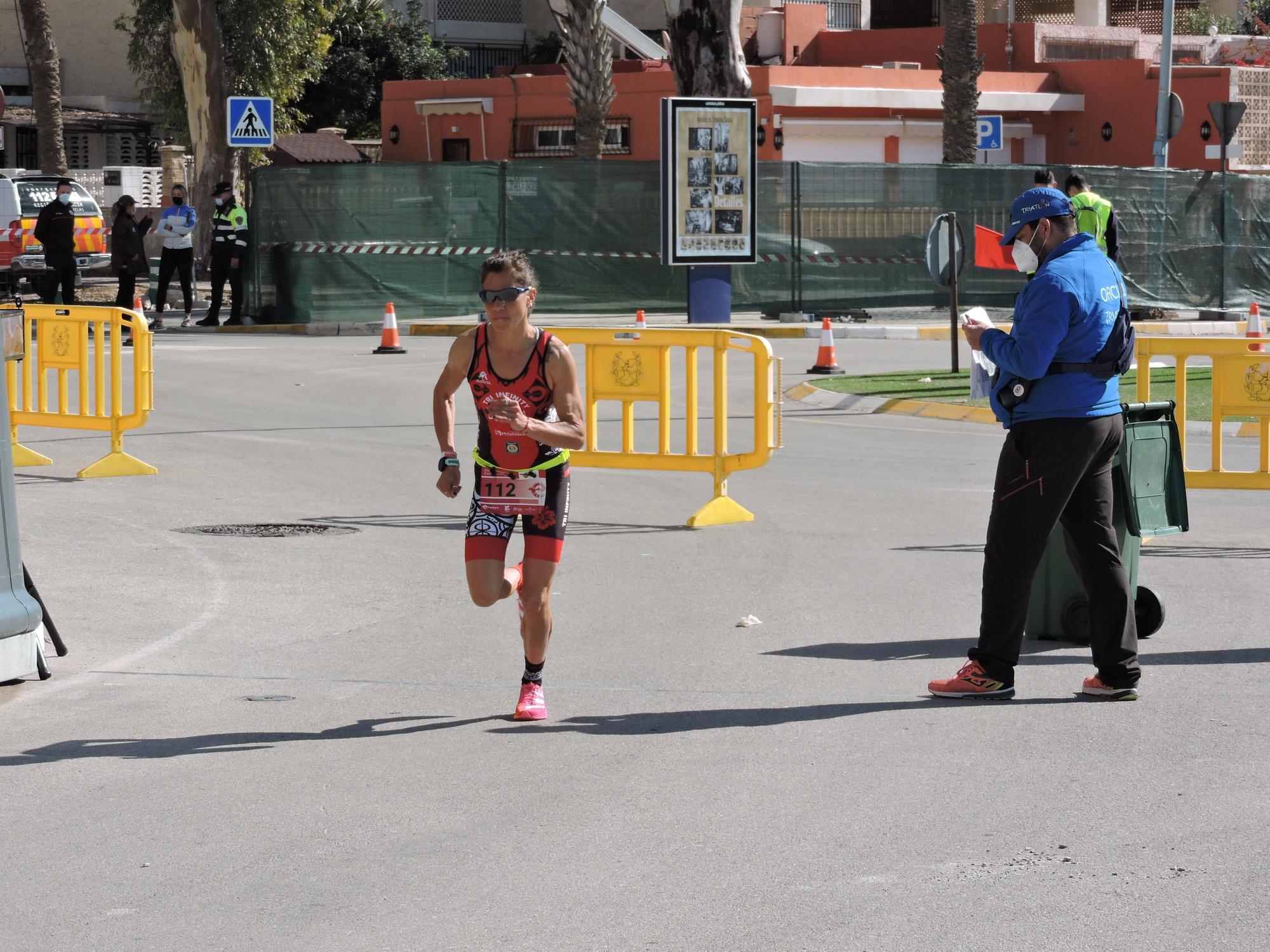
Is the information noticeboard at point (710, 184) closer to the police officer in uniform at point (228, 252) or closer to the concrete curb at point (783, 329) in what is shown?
the concrete curb at point (783, 329)

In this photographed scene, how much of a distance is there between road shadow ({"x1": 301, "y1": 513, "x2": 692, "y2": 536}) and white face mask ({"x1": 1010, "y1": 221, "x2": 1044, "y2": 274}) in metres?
4.80

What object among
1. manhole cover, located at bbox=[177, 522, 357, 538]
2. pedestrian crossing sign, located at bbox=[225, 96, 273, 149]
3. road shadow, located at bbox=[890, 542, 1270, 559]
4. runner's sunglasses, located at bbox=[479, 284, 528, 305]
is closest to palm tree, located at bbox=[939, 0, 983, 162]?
pedestrian crossing sign, located at bbox=[225, 96, 273, 149]

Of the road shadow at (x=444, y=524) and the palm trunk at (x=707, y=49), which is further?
the palm trunk at (x=707, y=49)

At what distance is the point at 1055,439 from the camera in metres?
7.01

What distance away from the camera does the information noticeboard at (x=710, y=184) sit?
22.1m

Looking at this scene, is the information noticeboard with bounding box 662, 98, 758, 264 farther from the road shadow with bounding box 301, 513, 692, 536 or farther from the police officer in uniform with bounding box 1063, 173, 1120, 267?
the road shadow with bounding box 301, 513, 692, 536

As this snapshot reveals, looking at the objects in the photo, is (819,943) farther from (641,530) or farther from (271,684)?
(641,530)

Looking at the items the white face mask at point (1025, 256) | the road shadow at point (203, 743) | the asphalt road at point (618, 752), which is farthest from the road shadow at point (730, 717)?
the white face mask at point (1025, 256)

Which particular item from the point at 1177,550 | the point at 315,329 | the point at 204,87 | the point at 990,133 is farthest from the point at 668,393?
the point at 204,87

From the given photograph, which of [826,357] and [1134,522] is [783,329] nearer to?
[826,357]

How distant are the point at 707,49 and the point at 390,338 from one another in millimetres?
5317

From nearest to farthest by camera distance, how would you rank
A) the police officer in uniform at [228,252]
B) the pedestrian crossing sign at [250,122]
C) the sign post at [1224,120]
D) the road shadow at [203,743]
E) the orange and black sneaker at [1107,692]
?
the road shadow at [203,743] < the orange and black sneaker at [1107,692] < the police officer in uniform at [228,252] < the pedestrian crossing sign at [250,122] < the sign post at [1224,120]

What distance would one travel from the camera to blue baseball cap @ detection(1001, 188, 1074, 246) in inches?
278

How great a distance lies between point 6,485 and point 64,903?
9.93 ft
